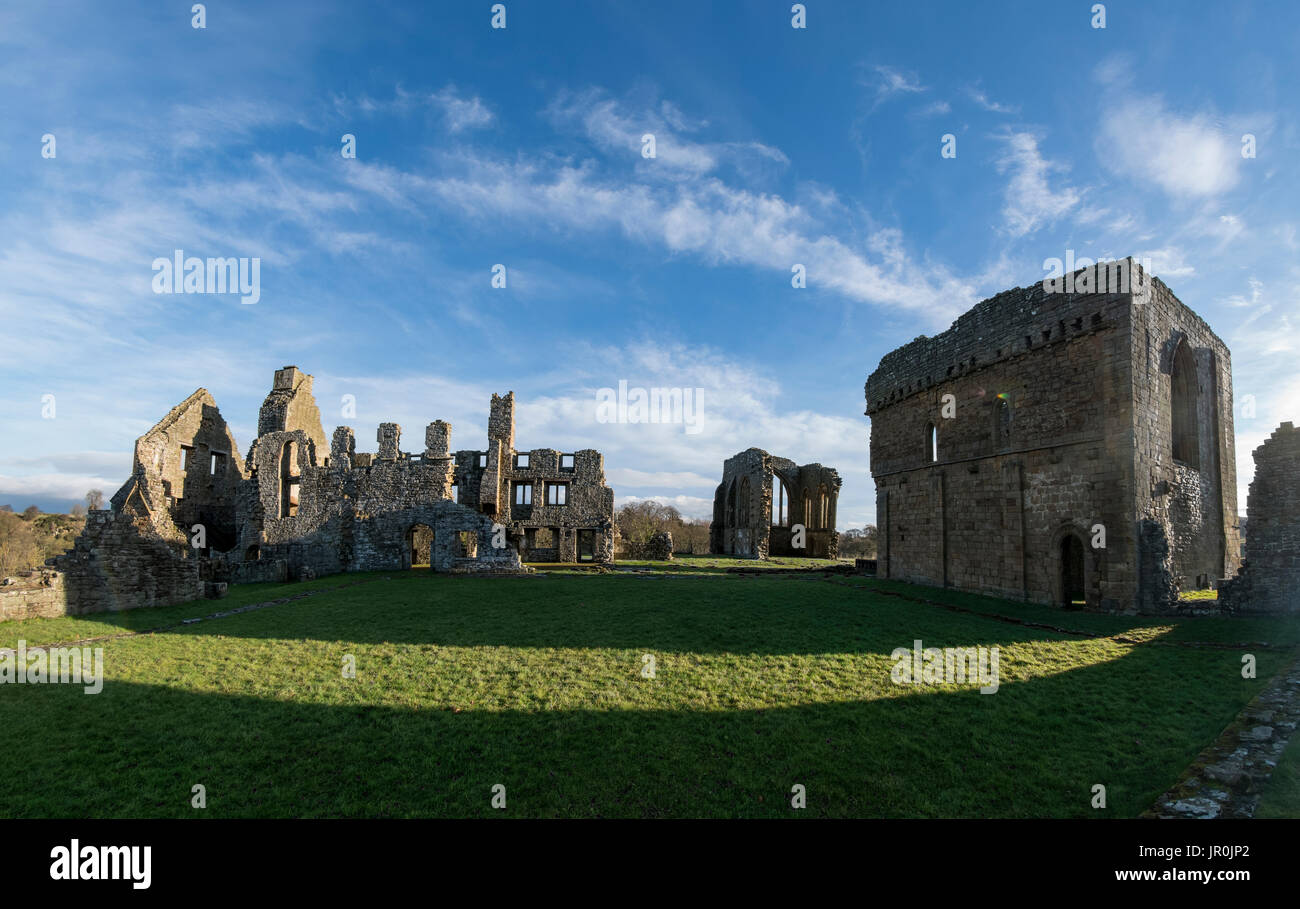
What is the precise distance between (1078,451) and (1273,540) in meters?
4.82

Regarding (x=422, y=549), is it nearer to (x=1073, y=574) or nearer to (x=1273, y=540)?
(x=1073, y=574)

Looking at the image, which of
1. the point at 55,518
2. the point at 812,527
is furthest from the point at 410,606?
the point at 55,518

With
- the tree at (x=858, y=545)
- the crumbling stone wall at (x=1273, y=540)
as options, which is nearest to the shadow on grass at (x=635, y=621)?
the crumbling stone wall at (x=1273, y=540)

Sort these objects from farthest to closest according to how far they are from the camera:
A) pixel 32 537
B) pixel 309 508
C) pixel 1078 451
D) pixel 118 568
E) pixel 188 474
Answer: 1. pixel 32 537
2. pixel 188 474
3. pixel 309 508
4. pixel 1078 451
5. pixel 118 568

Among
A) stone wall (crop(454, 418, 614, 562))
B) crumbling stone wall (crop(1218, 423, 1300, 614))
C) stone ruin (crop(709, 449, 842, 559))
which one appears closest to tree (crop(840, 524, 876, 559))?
stone ruin (crop(709, 449, 842, 559))

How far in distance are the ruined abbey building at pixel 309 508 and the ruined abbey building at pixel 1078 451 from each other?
20354mm

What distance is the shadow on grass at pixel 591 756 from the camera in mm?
5410

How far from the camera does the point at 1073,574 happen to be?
21.5 m

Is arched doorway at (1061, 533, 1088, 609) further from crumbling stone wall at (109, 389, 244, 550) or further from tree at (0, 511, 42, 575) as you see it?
tree at (0, 511, 42, 575)

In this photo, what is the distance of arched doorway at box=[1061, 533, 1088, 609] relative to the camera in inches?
698

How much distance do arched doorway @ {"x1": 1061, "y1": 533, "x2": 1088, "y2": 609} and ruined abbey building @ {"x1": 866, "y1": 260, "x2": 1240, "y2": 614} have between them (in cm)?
8

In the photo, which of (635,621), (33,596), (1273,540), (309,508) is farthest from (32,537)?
(1273,540)
